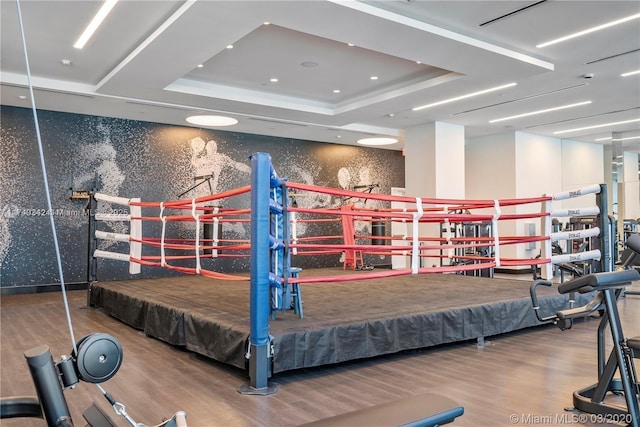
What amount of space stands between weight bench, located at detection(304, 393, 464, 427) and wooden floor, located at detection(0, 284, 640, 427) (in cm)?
100

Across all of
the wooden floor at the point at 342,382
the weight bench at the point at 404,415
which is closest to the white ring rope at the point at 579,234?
the wooden floor at the point at 342,382

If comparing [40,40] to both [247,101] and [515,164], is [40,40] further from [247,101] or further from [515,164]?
[515,164]

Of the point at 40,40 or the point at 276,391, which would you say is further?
the point at 40,40

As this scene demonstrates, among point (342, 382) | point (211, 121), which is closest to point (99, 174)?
point (211, 121)

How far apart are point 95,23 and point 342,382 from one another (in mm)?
4324

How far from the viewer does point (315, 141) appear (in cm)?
1051

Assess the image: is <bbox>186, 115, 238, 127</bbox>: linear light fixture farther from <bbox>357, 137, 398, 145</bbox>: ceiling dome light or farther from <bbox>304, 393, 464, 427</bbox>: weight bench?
<bbox>304, 393, 464, 427</bbox>: weight bench

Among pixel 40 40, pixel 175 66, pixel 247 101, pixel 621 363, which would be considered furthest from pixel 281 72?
pixel 621 363

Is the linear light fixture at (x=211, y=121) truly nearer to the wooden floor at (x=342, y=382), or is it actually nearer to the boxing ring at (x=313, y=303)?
the boxing ring at (x=313, y=303)

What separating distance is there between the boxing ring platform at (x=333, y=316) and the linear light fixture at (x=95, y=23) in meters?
2.75

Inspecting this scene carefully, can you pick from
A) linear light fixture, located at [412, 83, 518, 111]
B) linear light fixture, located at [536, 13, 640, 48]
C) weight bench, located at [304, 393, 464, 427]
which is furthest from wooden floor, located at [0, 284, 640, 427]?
linear light fixture, located at [412, 83, 518, 111]

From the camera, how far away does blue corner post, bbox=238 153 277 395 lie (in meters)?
2.63

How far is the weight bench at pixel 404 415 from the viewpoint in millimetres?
1193

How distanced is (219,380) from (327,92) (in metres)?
5.68
